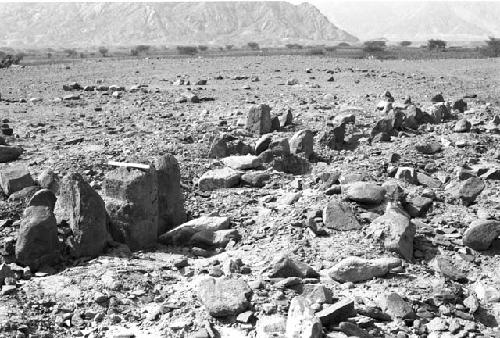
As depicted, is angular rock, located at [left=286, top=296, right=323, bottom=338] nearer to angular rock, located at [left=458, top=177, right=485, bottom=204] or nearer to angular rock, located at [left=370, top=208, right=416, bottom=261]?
angular rock, located at [left=370, top=208, right=416, bottom=261]

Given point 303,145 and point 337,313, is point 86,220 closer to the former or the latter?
point 337,313

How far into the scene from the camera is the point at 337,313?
4.96 metres

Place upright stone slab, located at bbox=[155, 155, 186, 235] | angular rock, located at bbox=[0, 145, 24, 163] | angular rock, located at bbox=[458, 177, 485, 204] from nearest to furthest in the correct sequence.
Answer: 1. upright stone slab, located at bbox=[155, 155, 186, 235]
2. angular rock, located at bbox=[458, 177, 485, 204]
3. angular rock, located at bbox=[0, 145, 24, 163]

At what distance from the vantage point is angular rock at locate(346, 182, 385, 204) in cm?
720

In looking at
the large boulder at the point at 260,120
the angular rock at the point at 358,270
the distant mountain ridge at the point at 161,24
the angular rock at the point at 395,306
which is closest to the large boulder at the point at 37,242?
the angular rock at the point at 358,270

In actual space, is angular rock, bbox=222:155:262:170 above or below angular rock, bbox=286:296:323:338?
above

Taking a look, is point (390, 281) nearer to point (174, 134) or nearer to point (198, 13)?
point (174, 134)

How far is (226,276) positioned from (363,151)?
4.87 m

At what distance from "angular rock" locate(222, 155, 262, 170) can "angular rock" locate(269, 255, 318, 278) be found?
3302mm

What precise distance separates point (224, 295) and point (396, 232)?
6.49 ft

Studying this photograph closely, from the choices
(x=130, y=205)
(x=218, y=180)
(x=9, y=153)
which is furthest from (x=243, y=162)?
(x=9, y=153)

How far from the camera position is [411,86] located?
1856 cm

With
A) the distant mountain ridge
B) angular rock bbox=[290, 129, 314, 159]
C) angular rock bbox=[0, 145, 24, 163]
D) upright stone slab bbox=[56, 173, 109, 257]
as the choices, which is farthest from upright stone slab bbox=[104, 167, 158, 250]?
the distant mountain ridge

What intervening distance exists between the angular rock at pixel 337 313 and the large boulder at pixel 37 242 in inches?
110
